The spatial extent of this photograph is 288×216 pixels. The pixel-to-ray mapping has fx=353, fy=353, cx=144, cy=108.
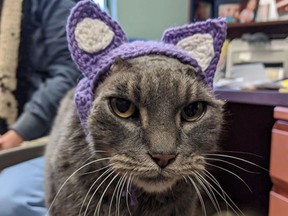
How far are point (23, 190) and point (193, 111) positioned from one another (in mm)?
517

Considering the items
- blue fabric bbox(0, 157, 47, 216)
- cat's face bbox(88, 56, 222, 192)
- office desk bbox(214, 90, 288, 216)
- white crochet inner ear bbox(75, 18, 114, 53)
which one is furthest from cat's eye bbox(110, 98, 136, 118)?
office desk bbox(214, 90, 288, 216)

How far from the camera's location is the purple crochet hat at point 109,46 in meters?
0.61

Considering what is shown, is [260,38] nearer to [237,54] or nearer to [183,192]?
[237,54]

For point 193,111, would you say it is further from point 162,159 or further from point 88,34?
point 88,34

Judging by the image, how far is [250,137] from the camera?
132 cm

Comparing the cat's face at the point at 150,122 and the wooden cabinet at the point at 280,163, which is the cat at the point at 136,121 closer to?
the cat's face at the point at 150,122

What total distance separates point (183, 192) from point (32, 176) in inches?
17.7

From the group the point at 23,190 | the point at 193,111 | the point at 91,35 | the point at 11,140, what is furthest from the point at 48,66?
the point at 193,111

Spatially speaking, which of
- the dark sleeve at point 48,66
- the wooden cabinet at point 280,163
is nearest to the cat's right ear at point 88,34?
the dark sleeve at point 48,66

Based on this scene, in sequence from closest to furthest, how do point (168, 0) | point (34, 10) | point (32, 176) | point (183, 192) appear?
point (183, 192) < point (32, 176) < point (34, 10) < point (168, 0)

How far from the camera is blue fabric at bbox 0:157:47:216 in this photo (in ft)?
2.79

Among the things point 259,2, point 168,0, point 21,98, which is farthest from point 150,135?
point 168,0

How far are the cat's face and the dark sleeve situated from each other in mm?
435

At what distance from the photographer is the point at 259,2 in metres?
1.74
